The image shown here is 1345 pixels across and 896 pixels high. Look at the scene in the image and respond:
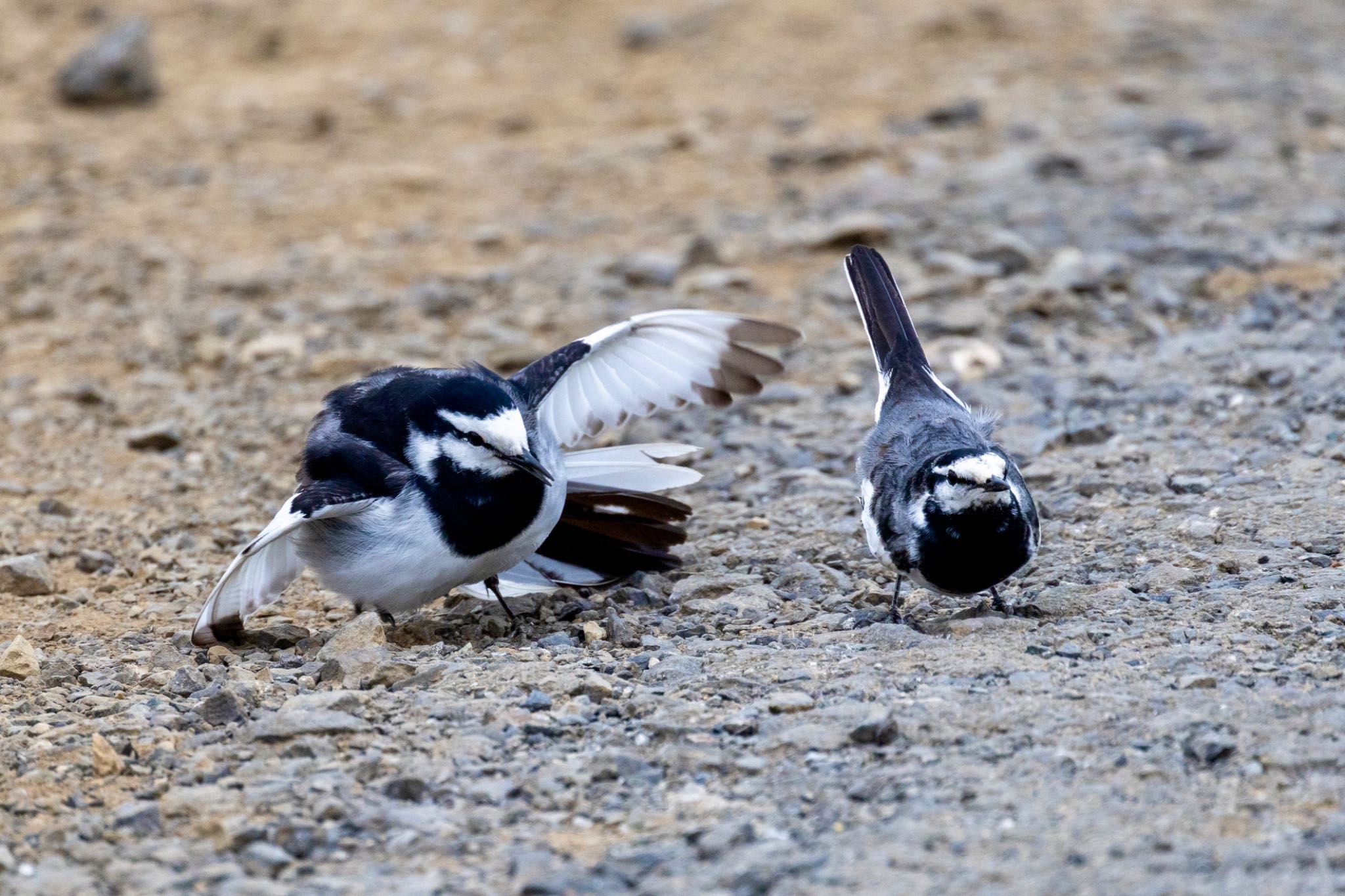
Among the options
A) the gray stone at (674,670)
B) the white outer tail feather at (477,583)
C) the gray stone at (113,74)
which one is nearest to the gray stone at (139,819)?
the white outer tail feather at (477,583)

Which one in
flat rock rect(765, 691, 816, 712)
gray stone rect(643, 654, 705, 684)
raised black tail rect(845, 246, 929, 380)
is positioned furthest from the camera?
raised black tail rect(845, 246, 929, 380)

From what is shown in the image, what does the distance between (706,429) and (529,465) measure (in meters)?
2.40

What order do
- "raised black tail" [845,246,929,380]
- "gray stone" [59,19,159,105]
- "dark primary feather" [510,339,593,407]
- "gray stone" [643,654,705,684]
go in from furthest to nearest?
"gray stone" [59,19,159,105] → "raised black tail" [845,246,929,380] → "dark primary feather" [510,339,593,407] → "gray stone" [643,654,705,684]

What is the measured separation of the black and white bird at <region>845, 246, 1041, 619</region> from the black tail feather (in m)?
0.78

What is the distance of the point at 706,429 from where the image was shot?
7562mm

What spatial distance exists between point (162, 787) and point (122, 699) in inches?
29.1

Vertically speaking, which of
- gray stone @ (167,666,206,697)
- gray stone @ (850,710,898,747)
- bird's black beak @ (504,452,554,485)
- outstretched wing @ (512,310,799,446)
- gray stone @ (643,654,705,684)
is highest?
bird's black beak @ (504,452,554,485)

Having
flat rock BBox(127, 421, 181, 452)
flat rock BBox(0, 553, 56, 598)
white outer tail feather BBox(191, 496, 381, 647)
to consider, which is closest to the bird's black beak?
white outer tail feather BBox(191, 496, 381, 647)

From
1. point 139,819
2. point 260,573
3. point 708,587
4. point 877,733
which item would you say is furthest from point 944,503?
point 139,819

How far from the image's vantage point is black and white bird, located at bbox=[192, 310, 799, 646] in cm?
526

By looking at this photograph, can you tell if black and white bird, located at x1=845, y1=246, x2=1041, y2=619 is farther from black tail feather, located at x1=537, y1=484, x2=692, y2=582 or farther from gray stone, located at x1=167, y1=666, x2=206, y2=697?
gray stone, located at x1=167, y1=666, x2=206, y2=697

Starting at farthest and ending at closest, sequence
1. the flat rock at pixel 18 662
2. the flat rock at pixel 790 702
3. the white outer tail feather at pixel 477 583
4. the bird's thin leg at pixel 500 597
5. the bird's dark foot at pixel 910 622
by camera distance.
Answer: the bird's thin leg at pixel 500 597
the bird's dark foot at pixel 910 622
the white outer tail feather at pixel 477 583
the flat rock at pixel 18 662
the flat rock at pixel 790 702

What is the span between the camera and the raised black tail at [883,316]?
6566 mm

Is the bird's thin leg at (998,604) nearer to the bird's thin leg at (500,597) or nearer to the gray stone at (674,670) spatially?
the gray stone at (674,670)
